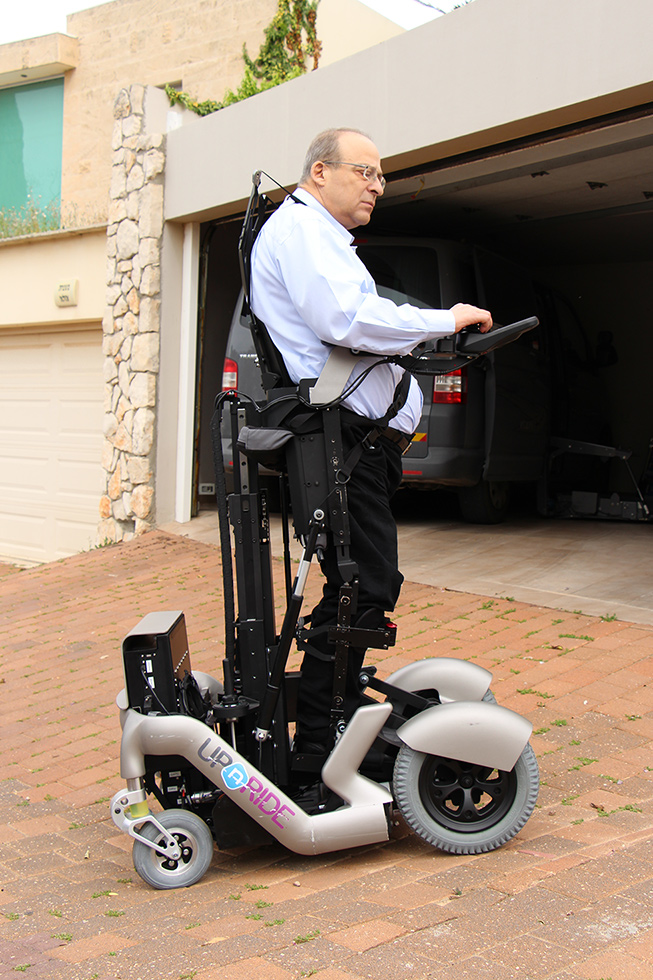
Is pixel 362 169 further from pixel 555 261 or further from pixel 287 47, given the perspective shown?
pixel 287 47

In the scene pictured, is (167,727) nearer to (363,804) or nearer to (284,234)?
(363,804)

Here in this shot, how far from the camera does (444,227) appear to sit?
9.22 meters

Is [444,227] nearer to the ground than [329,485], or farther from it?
farther from it

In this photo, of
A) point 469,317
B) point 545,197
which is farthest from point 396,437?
point 545,197

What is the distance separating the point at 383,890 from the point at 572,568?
14.1ft

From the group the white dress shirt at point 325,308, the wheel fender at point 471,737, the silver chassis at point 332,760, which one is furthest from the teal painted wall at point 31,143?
the wheel fender at point 471,737

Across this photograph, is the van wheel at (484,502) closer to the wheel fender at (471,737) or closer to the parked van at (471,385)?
the parked van at (471,385)

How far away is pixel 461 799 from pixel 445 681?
399 millimetres

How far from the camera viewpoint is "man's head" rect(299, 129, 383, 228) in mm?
2723

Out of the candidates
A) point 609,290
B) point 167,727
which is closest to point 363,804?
point 167,727

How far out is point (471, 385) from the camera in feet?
24.3

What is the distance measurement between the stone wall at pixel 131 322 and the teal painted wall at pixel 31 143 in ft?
24.7

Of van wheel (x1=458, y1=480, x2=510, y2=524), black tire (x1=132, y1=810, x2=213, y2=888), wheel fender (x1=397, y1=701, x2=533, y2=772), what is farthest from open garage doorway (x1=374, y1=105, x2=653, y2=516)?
black tire (x1=132, y1=810, x2=213, y2=888)

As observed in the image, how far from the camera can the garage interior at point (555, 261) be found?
6.19 meters
